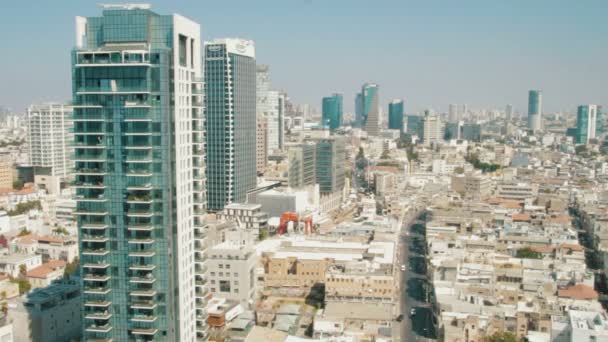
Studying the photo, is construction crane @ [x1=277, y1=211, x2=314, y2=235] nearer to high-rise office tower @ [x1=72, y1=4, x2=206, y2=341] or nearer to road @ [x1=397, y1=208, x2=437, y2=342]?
road @ [x1=397, y1=208, x2=437, y2=342]

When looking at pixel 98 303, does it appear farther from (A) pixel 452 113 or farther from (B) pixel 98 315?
(A) pixel 452 113

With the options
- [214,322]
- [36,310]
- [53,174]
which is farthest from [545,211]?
[53,174]

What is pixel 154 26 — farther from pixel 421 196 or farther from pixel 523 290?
pixel 421 196

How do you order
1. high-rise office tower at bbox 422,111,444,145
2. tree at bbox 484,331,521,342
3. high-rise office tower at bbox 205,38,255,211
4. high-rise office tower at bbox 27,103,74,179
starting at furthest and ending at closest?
high-rise office tower at bbox 422,111,444,145 < high-rise office tower at bbox 27,103,74,179 < high-rise office tower at bbox 205,38,255,211 < tree at bbox 484,331,521,342

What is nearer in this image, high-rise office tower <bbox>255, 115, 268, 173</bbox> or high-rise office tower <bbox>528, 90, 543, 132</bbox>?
high-rise office tower <bbox>255, 115, 268, 173</bbox>

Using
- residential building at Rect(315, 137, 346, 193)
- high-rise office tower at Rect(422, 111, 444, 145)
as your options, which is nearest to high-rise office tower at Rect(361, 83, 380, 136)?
high-rise office tower at Rect(422, 111, 444, 145)
